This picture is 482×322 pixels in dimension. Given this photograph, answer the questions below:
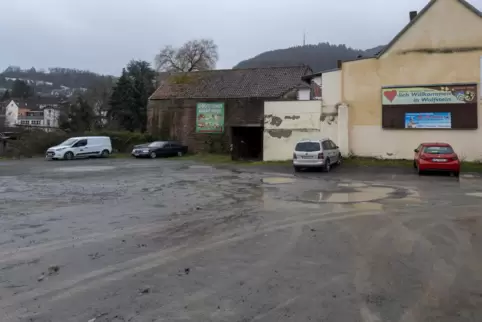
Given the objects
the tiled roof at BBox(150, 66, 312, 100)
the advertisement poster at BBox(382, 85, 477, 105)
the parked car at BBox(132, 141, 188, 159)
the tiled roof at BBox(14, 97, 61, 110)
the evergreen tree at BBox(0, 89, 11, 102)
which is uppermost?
the evergreen tree at BBox(0, 89, 11, 102)

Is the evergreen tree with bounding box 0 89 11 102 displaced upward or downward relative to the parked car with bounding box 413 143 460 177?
upward

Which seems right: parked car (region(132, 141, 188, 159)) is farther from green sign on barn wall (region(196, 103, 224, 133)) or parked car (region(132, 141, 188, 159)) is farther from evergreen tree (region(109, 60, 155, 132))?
evergreen tree (region(109, 60, 155, 132))

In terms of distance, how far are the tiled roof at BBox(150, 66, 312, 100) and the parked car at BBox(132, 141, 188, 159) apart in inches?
273

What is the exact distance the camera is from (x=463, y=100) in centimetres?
2531

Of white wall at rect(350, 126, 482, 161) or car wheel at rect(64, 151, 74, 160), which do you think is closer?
white wall at rect(350, 126, 482, 161)

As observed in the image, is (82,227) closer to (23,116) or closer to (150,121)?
(150,121)

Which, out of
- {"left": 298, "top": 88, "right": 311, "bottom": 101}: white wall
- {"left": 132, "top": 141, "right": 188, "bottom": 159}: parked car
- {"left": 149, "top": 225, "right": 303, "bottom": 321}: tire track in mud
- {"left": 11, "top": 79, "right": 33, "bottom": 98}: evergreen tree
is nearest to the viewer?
{"left": 149, "top": 225, "right": 303, "bottom": 321}: tire track in mud

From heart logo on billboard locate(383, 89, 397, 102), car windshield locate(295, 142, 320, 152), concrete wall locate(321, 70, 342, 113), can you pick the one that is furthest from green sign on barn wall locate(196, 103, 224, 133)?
car windshield locate(295, 142, 320, 152)

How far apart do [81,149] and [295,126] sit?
19.3 metres

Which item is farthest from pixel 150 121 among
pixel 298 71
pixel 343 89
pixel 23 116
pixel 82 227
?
pixel 23 116

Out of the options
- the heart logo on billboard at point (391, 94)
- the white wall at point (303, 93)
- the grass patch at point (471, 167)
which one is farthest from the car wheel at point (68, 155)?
the grass patch at point (471, 167)

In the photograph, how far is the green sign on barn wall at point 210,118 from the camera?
137 feet

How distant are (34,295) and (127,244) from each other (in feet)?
7.80

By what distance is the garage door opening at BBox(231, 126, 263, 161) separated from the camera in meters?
33.1
